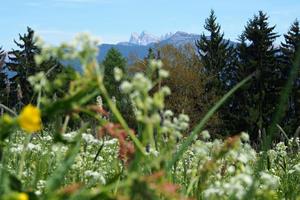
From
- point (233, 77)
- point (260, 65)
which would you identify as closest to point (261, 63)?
point (260, 65)

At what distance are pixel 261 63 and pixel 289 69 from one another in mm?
3389

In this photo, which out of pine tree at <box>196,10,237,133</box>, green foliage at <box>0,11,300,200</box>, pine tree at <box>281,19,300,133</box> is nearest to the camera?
green foliage at <box>0,11,300,200</box>

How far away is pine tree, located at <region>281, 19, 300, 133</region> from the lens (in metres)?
56.0

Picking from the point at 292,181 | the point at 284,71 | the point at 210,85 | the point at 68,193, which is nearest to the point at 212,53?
the point at 210,85

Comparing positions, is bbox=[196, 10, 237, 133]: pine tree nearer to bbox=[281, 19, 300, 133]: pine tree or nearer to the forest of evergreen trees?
the forest of evergreen trees

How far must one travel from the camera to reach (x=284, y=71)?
63031 millimetres

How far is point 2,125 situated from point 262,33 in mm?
62928

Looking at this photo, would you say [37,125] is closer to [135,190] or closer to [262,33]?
[135,190]

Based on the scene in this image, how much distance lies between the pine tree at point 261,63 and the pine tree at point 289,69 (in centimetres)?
132

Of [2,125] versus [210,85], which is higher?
[2,125]

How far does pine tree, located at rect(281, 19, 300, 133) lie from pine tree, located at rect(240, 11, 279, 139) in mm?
1321

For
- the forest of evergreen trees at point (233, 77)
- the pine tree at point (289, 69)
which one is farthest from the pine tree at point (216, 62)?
the pine tree at point (289, 69)

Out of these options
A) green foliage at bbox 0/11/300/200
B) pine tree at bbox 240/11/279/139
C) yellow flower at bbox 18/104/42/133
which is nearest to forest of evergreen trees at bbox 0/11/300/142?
pine tree at bbox 240/11/279/139

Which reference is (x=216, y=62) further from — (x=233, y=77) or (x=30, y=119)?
(x=30, y=119)
